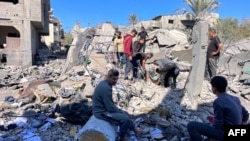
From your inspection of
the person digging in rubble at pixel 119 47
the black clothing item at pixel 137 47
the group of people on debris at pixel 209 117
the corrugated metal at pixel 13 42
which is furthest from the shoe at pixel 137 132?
the corrugated metal at pixel 13 42

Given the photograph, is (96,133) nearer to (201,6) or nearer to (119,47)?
(119,47)

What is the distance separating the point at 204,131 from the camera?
4164 mm

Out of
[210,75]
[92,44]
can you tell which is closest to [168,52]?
[92,44]

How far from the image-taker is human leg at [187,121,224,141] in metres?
3.96

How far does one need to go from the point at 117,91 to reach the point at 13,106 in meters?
3.29

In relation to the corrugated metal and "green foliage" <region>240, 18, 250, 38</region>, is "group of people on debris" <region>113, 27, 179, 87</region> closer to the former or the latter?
the corrugated metal

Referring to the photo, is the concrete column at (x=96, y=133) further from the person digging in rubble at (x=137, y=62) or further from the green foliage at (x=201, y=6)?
the green foliage at (x=201, y=6)

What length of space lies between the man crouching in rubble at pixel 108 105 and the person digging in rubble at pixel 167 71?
4304mm

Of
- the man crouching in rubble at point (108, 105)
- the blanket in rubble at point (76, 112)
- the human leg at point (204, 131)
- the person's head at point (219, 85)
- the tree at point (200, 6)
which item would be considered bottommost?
the blanket in rubble at point (76, 112)

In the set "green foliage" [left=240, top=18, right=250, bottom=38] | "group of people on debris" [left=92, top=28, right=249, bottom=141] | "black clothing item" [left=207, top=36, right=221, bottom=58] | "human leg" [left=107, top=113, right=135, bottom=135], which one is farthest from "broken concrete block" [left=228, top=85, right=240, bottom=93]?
"green foliage" [left=240, top=18, right=250, bottom=38]

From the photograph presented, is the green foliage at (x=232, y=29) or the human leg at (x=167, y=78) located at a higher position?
the green foliage at (x=232, y=29)

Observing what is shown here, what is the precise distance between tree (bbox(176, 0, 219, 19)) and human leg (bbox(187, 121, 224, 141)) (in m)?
23.6

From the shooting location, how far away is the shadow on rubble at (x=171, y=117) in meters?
5.85

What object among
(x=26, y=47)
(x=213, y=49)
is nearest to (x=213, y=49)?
(x=213, y=49)
